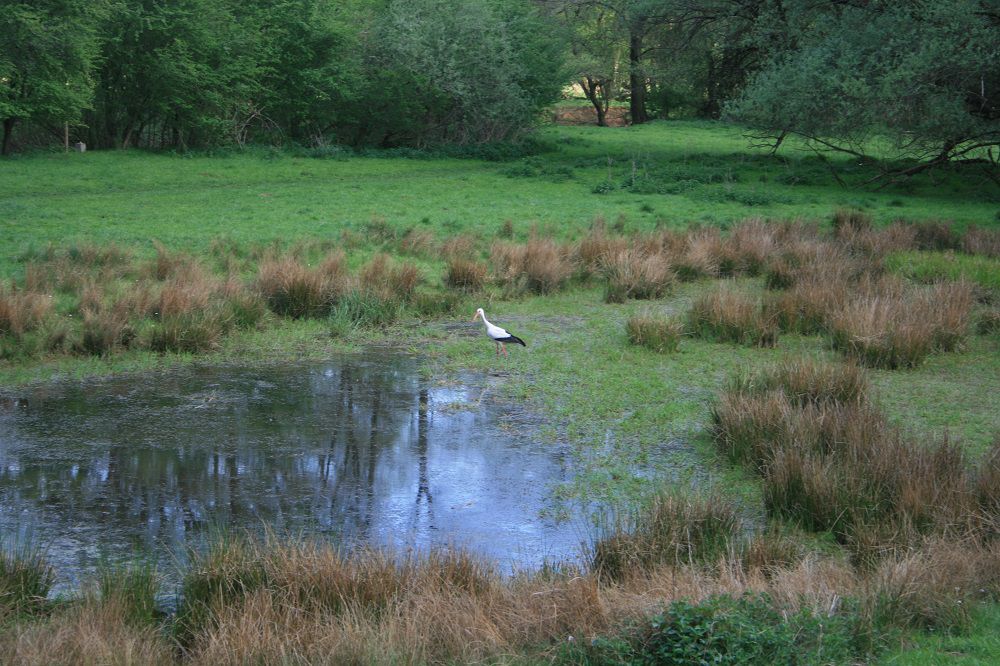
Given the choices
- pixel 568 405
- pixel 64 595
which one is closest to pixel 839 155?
pixel 568 405

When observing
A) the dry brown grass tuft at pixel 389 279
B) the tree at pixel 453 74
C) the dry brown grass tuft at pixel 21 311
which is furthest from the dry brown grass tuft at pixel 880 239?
the tree at pixel 453 74

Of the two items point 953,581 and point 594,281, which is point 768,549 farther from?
point 594,281

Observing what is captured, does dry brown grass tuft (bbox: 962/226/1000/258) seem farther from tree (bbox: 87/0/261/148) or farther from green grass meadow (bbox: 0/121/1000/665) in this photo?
tree (bbox: 87/0/261/148)

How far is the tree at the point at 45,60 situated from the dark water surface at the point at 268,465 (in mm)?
12226

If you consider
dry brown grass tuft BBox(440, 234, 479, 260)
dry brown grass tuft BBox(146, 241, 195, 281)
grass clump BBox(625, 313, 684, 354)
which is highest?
dry brown grass tuft BBox(440, 234, 479, 260)

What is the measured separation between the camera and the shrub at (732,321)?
1214 cm

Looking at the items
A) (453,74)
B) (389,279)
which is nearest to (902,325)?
(389,279)

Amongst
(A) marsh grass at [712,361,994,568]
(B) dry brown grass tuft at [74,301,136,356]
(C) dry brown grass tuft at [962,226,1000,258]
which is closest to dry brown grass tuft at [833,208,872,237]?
(C) dry brown grass tuft at [962,226,1000,258]

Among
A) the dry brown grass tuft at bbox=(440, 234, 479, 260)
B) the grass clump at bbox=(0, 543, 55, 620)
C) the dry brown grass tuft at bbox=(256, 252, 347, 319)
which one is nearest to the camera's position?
the grass clump at bbox=(0, 543, 55, 620)

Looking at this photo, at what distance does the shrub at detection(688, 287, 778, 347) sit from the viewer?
12141mm

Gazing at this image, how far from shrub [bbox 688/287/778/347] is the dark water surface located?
3.27 meters

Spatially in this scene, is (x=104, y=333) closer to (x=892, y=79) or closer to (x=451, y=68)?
(x=892, y=79)

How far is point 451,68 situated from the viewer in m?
34.1

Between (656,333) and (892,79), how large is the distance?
11.4 metres
